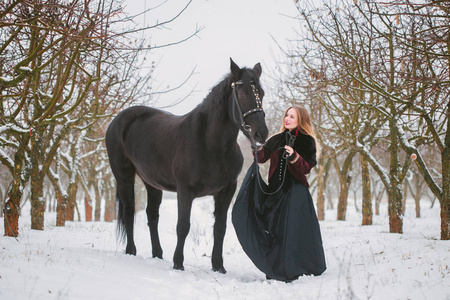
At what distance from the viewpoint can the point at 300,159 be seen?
159 inches

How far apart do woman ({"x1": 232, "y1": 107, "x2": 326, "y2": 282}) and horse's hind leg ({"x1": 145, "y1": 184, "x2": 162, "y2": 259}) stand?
A: 1.70m

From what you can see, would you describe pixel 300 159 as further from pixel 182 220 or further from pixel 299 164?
pixel 182 220

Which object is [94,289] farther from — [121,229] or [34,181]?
[34,181]

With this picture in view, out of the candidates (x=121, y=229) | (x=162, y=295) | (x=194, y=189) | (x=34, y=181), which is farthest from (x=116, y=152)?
(x=34, y=181)

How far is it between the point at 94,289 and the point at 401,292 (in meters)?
2.54

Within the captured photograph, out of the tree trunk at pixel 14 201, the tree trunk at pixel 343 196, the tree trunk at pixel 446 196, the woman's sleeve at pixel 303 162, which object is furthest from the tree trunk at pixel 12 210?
the tree trunk at pixel 343 196

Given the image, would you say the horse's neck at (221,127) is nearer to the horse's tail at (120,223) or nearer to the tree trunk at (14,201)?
the horse's tail at (120,223)

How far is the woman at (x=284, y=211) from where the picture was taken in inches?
156

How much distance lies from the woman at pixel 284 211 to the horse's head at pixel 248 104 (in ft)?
1.70

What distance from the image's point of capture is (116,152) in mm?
5855

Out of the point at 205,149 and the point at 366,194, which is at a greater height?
the point at 205,149

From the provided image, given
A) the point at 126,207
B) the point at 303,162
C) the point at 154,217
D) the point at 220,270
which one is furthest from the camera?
the point at 126,207

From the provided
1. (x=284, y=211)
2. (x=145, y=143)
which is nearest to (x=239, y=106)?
(x=284, y=211)

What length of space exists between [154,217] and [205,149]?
1813 mm
